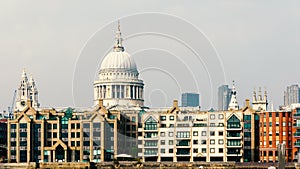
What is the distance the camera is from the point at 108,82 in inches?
5226

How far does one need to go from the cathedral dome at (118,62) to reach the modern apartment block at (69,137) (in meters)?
29.8

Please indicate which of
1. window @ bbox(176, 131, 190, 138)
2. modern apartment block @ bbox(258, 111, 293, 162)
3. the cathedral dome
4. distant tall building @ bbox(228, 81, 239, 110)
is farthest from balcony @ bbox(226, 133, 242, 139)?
the cathedral dome

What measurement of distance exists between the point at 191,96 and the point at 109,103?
24.0m

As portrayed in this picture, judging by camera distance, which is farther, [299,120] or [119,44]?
[119,44]

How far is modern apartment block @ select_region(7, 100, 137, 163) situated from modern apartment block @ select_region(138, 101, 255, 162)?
3027mm

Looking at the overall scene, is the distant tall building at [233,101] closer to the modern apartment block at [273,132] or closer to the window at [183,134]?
the window at [183,134]

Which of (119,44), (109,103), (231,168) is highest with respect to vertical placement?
(119,44)

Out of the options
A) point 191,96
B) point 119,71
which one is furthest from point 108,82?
point 191,96

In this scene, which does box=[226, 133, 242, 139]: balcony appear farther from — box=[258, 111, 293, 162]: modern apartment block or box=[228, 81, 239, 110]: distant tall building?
box=[228, 81, 239, 110]: distant tall building

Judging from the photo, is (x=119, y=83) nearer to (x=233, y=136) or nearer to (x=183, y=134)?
(x=183, y=134)

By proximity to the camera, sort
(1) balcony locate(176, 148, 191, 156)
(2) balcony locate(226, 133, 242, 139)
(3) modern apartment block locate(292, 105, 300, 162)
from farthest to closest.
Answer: (1) balcony locate(176, 148, 191, 156) → (2) balcony locate(226, 133, 242, 139) → (3) modern apartment block locate(292, 105, 300, 162)

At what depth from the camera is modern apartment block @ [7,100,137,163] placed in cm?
10200

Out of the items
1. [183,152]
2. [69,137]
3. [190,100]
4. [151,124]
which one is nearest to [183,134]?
[183,152]

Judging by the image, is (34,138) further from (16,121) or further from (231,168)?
(231,168)
